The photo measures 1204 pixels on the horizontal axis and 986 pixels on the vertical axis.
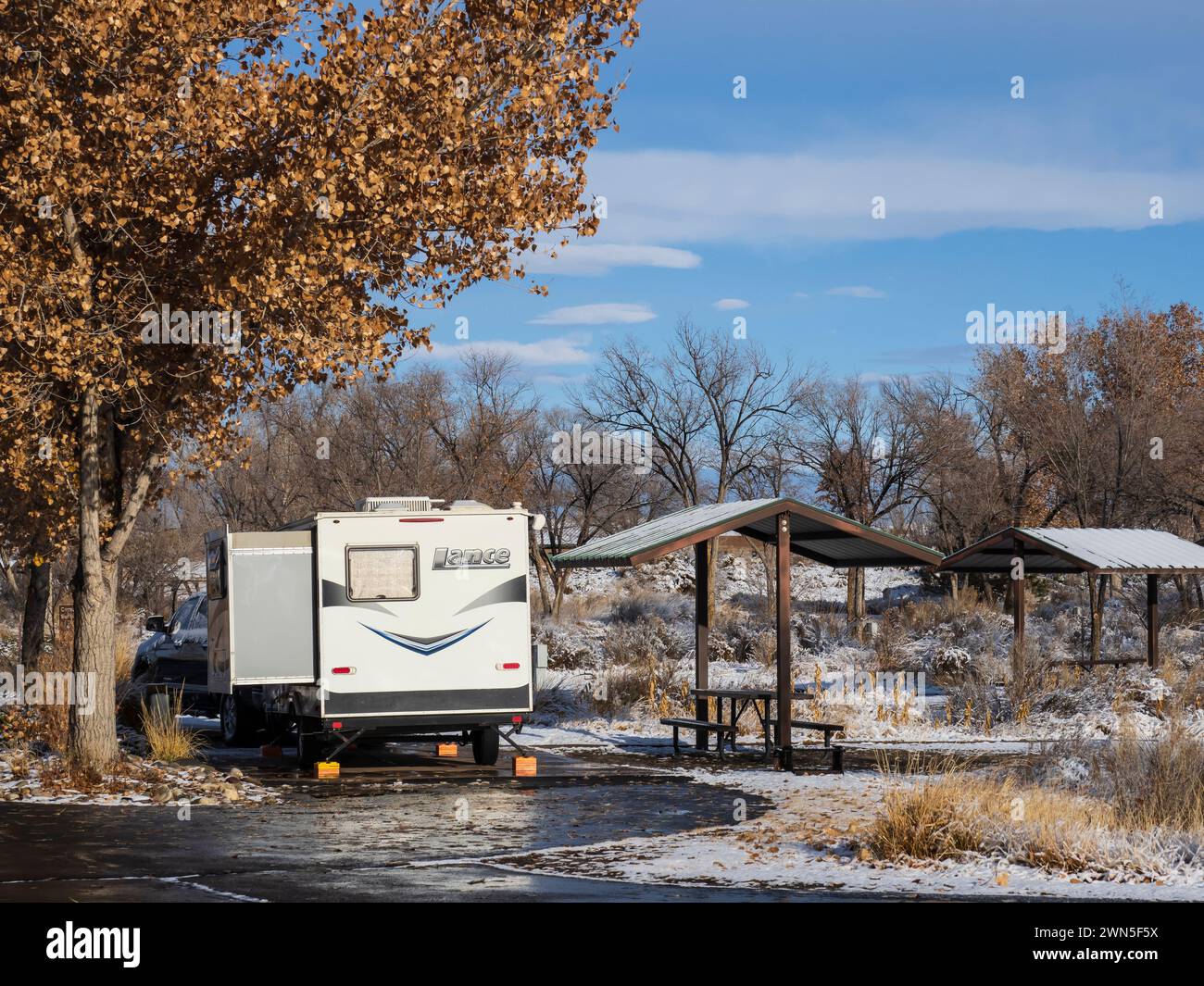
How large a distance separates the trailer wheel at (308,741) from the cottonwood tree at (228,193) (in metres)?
2.13

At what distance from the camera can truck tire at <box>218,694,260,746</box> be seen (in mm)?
19797

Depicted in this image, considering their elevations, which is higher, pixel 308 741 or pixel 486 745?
pixel 308 741

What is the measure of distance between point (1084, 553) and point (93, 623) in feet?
47.7

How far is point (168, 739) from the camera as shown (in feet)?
55.7

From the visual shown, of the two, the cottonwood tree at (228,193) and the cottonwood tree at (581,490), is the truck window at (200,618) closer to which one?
the cottonwood tree at (228,193)

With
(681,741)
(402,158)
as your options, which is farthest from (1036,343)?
(402,158)

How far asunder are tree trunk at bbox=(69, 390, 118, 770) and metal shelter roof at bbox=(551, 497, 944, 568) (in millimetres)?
5338

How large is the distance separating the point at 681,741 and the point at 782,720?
3.35 meters

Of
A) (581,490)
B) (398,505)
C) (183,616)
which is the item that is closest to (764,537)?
(398,505)

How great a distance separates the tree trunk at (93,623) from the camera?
15.4 m

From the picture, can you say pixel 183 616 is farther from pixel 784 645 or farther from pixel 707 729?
pixel 784 645

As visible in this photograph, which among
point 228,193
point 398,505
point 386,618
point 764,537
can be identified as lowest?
point 386,618

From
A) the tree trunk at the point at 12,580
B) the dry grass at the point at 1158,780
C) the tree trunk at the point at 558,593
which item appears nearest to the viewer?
the dry grass at the point at 1158,780

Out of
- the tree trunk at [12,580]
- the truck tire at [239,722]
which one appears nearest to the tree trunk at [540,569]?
the tree trunk at [12,580]
